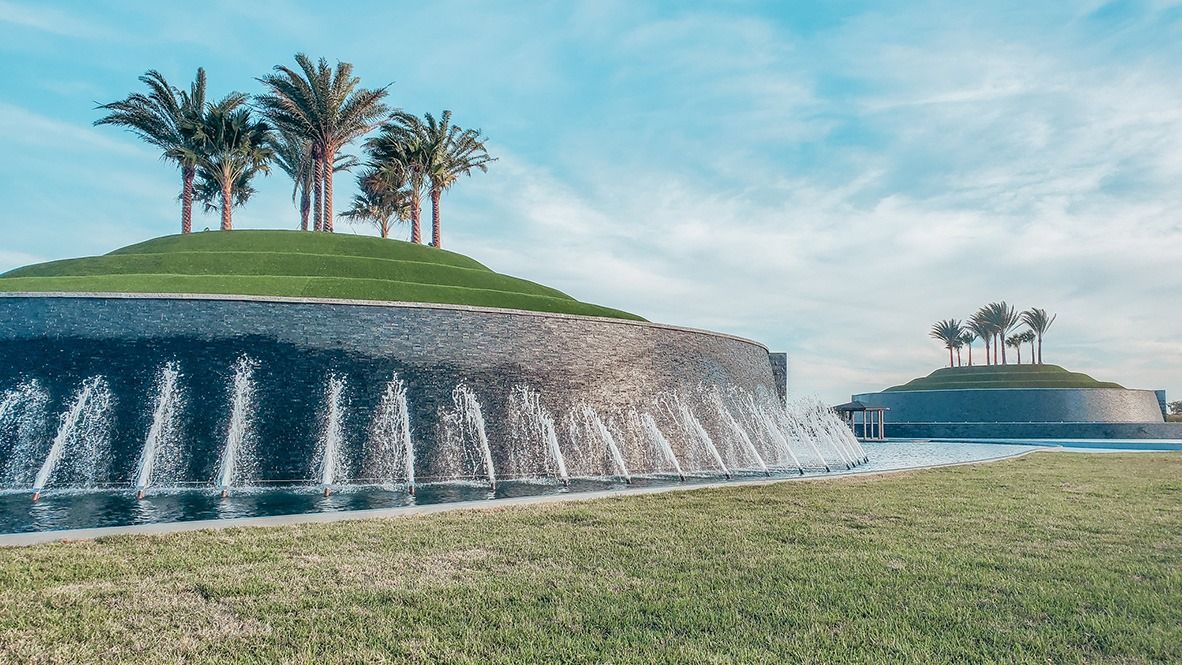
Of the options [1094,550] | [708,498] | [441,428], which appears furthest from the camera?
[441,428]

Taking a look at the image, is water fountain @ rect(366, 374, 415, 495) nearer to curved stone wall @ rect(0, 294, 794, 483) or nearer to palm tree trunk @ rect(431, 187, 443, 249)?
curved stone wall @ rect(0, 294, 794, 483)

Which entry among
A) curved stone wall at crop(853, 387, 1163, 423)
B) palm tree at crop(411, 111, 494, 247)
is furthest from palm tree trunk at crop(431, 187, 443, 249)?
curved stone wall at crop(853, 387, 1163, 423)

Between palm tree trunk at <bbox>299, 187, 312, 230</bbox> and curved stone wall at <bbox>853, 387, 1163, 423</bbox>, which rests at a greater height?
palm tree trunk at <bbox>299, 187, 312, 230</bbox>

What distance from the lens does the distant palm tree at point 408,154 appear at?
35.3 m

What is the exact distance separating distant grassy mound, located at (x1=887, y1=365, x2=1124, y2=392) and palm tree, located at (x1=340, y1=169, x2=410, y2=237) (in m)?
43.5

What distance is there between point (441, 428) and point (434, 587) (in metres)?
10.7

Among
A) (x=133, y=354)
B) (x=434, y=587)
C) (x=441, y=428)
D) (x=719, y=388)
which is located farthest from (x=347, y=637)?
(x=719, y=388)

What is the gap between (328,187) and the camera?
1282 inches

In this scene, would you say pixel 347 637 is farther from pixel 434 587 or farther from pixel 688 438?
pixel 688 438

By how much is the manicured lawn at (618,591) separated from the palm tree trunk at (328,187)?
27.0 meters

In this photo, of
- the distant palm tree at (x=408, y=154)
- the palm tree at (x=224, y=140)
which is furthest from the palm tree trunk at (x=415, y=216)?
the palm tree at (x=224, y=140)

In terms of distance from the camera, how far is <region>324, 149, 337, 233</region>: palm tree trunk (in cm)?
3188

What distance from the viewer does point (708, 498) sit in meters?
10.5

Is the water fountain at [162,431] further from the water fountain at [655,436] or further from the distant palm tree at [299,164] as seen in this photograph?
the distant palm tree at [299,164]
